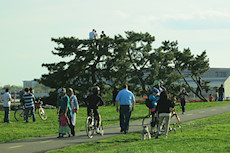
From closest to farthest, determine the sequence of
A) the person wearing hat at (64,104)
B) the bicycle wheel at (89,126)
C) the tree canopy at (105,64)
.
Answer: the bicycle wheel at (89,126) < the person wearing hat at (64,104) < the tree canopy at (105,64)

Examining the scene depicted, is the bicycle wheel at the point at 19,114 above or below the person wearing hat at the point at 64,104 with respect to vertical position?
below

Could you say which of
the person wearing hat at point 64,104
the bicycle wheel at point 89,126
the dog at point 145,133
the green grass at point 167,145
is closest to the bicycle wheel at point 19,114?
the person wearing hat at point 64,104

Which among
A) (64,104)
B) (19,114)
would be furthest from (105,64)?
(64,104)

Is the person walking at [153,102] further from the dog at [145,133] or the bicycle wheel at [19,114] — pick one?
the bicycle wheel at [19,114]

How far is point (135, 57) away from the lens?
4425cm

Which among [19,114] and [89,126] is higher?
[19,114]

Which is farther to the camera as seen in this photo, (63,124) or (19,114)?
(19,114)

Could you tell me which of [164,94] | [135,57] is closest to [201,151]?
[164,94]

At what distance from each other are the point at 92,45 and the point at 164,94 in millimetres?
26611

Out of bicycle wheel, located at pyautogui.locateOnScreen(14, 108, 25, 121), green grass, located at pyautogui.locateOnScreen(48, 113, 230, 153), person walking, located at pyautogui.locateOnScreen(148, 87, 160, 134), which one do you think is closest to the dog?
green grass, located at pyautogui.locateOnScreen(48, 113, 230, 153)

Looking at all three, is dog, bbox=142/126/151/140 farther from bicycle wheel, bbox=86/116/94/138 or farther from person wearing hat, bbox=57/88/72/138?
person wearing hat, bbox=57/88/72/138

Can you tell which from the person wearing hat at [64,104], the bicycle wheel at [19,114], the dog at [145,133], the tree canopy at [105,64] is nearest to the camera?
the dog at [145,133]

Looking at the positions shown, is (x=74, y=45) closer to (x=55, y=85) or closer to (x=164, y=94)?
(x=55, y=85)

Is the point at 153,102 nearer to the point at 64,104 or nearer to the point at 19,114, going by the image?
the point at 64,104
